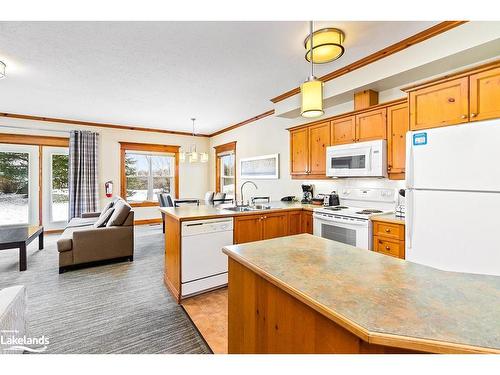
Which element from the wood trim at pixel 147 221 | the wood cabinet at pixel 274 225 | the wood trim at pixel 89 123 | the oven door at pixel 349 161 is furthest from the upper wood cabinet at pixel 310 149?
the wood trim at pixel 147 221

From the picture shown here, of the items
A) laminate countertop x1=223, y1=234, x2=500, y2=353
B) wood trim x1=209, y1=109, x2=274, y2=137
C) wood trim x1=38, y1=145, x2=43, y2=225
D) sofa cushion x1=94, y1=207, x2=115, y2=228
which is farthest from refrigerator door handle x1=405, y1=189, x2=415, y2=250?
wood trim x1=38, y1=145, x2=43, y2=225

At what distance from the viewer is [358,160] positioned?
3.13m

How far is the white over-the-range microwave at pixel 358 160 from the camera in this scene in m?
2.92

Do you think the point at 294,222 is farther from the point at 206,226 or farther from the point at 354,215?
the point at 206,226

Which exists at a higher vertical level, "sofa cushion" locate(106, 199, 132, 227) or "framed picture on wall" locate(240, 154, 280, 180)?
"framed picture on wall" locate(240, 154, 280, 180)

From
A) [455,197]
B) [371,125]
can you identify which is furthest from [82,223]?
[455,197]

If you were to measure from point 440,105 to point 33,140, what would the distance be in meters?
7.42

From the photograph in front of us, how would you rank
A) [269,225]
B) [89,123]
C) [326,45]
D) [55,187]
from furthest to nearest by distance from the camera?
[89,123]
[55,187]
[269,225]
[326,45]

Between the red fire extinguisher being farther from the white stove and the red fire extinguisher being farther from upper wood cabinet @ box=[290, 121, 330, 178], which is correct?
the white stove

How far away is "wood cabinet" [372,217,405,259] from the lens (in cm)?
241

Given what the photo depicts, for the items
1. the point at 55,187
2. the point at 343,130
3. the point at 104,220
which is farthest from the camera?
the point at 55,187

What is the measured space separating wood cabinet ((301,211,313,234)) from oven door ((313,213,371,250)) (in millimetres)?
116

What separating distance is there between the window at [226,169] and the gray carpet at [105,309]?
131 inches
